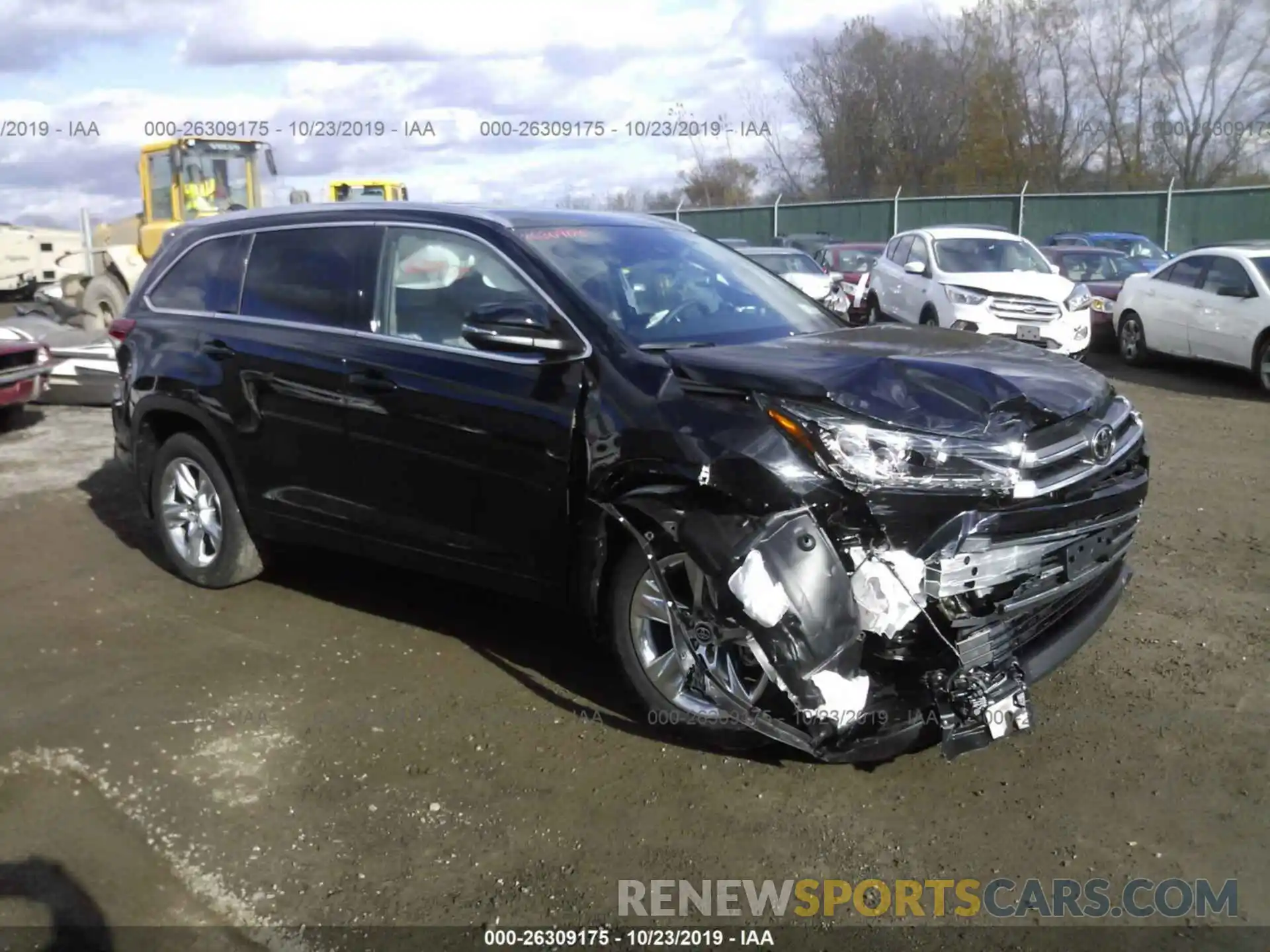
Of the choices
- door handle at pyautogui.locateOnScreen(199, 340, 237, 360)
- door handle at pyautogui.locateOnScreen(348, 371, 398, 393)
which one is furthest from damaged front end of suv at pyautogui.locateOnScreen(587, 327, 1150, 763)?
door handle at pyautogui.locateOnScreen(199, 340, 237, 360)

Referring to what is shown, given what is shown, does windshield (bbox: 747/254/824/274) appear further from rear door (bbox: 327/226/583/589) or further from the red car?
rear door (bbox: 327/226/583/589)

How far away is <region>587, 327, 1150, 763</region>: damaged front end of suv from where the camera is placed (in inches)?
139

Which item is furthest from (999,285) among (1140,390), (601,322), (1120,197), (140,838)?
(1120,197)

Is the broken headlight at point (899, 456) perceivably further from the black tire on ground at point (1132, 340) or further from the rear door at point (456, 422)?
the black tire on ground at point (1132, 340)

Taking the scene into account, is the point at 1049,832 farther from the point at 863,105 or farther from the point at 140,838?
the point at 863,105

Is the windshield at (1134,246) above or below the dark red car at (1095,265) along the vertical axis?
above

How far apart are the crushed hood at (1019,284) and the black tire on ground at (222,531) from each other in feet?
33.7

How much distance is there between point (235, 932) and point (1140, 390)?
449 inches

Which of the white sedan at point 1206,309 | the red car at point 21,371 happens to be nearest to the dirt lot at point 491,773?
the red car at point 21,371

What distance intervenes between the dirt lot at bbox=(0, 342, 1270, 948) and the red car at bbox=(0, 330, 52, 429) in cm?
519

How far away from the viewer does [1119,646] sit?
4.97 metres

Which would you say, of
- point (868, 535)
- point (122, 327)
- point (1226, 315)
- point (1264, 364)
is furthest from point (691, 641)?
point (1226, 315)

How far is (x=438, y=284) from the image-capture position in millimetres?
4910

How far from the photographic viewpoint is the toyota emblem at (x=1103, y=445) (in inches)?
155
